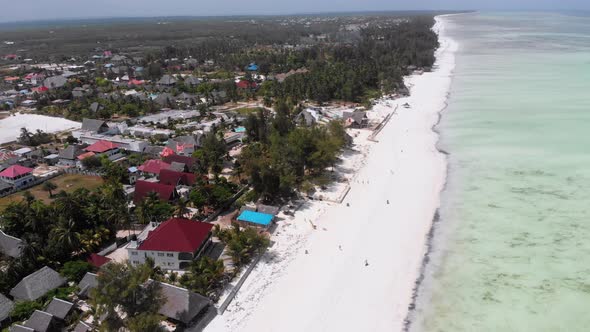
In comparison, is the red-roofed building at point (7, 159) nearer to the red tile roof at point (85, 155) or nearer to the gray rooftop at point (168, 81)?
the red tile roof at point (85, 155)

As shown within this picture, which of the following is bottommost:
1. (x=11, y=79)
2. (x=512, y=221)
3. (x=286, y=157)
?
(x=512, y=221)

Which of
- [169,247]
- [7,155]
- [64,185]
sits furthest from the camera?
[7,155]

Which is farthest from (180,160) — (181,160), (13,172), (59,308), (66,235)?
(59,308)

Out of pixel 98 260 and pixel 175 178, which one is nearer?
pixel 98 260

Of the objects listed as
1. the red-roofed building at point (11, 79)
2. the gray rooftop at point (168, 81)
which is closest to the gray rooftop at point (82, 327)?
the gray rooftop at point (168, 81)

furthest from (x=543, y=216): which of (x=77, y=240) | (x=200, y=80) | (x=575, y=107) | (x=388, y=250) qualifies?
(x=200, y=80)

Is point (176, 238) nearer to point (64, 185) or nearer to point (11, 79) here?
point (64, 185)

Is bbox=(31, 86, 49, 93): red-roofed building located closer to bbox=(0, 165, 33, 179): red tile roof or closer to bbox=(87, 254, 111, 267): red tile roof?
bbox=(0, 165, 33, 179): red tile roof
